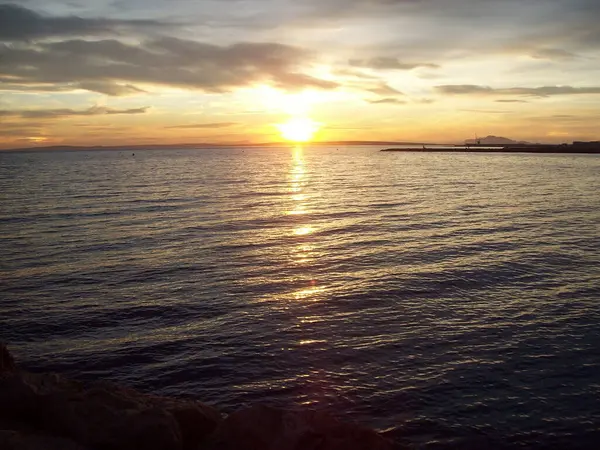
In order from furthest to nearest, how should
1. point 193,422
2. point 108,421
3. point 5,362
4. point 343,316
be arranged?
point 343,316
point 5,362
point 193,422
point 108,421

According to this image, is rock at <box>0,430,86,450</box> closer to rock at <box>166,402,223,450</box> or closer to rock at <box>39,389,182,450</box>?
rock at <box>39,389,182,450</box>

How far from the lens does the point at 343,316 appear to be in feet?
A: 61.2

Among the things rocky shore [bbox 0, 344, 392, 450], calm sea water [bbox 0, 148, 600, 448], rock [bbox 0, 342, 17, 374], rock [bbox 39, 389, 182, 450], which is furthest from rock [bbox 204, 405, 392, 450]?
rock [bbox 0, 342, 17, 374]

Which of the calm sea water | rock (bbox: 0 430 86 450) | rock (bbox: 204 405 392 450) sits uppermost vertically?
rock (bbox: 0 430 86 450)

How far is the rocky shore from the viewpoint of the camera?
28.0ft

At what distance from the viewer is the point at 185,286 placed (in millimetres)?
22297

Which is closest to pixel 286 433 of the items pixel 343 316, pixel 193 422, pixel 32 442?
pixel 193 422

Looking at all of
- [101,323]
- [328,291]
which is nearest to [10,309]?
[101,323]

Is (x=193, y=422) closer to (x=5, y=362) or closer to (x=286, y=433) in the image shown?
(x=286, y=433)

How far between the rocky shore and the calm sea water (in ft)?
10.2

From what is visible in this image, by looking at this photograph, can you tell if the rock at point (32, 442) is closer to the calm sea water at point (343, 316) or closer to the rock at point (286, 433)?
the rock at point (286, 433)

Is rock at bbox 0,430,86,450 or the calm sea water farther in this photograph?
the calm sea water

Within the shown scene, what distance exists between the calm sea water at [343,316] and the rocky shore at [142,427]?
10.2 ft

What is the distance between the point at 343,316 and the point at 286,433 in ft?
33.5
